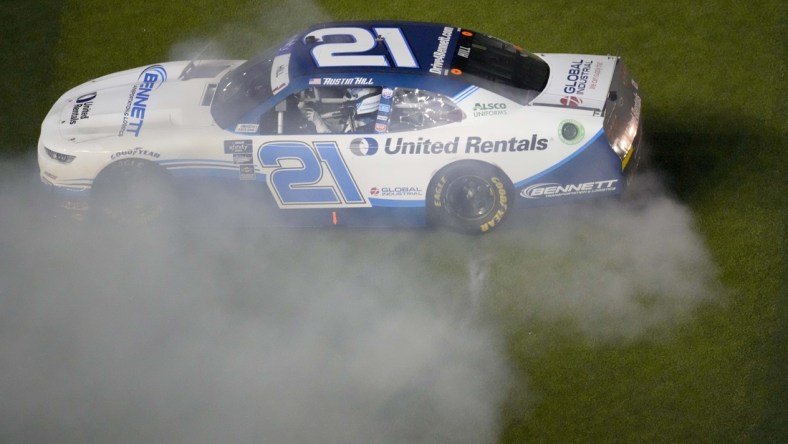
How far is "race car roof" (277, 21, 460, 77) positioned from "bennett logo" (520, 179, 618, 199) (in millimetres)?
1198

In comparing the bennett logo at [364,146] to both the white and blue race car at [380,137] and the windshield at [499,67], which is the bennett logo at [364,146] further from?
A: the windshield at [499,67]

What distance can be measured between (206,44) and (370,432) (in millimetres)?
5320

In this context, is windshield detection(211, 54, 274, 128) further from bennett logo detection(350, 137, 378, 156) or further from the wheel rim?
the wheel rim

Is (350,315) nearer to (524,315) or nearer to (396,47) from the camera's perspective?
(524,315)

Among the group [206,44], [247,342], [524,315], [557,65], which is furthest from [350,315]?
[206,44]

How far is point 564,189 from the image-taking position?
8.54m

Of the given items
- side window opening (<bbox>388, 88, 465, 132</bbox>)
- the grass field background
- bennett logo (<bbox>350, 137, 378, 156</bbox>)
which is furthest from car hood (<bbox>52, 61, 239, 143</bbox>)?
side window opening (<bbox>388, 88, 465, 132</bbox>)

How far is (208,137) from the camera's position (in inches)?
343

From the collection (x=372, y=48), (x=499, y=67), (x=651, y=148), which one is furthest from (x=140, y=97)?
(x=651, y=148)

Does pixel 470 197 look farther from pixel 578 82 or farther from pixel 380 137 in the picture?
pixel 578 82

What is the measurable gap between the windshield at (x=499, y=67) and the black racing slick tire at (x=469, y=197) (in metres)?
0.63

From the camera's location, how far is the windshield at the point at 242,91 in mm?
8664

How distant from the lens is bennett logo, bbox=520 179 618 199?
27.9 feet

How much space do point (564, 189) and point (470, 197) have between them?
749 millimetres
